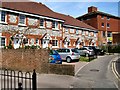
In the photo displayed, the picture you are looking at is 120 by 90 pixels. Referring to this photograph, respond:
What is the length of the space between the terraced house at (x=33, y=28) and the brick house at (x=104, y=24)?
16.4 meters

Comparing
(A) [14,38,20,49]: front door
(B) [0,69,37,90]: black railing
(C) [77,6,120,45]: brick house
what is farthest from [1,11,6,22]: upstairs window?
(C) [77,6,120,45]: brick house

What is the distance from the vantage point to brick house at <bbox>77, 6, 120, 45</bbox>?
54406 millimetres

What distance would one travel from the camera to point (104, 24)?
56.6 m

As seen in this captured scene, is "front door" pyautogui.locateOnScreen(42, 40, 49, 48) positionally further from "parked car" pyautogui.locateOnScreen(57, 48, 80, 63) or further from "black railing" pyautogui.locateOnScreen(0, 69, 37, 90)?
"black railing" pyautogui.locateOnScreen(0, 69, 37, 90)

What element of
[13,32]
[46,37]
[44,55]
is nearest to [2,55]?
[44,55]

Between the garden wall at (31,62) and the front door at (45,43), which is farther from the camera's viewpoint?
the front door at (45,43)

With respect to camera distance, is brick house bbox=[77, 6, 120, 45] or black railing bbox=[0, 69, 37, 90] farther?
brick house bbox=[77, 6, 120, 45]

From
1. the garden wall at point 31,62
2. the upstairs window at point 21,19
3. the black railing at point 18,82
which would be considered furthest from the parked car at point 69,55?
the black railing at point 18,82

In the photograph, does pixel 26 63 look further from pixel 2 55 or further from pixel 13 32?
pixel 13 32

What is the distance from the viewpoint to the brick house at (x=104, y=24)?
5441 cm

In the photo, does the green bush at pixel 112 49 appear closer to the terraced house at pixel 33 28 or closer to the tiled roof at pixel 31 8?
the terraced house at pixel 33 28

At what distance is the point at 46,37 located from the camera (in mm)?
30406

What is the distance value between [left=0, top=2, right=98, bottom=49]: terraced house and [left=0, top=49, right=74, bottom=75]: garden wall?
8.03 meters

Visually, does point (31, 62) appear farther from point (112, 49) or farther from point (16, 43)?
point (112, 49)
